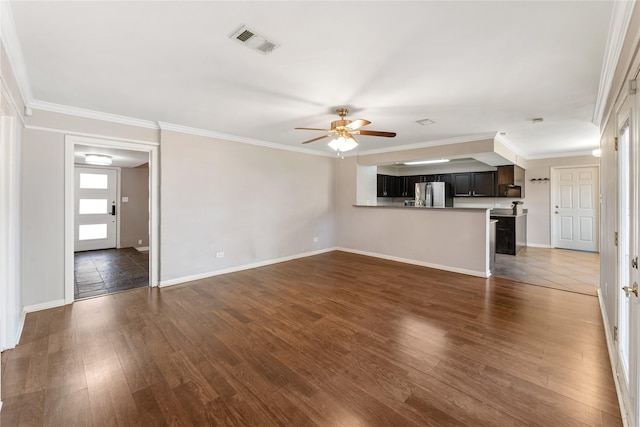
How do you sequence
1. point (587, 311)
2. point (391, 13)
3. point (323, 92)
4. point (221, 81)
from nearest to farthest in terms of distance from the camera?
point (391, 13) → point (221, 81) → point (323, 92) → point (587, 311)

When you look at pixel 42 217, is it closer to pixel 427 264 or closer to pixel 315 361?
pixel 315 361

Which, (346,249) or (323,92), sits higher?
(323,92)

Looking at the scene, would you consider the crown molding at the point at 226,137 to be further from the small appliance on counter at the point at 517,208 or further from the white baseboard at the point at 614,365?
the white baseboard at the point at 614,365

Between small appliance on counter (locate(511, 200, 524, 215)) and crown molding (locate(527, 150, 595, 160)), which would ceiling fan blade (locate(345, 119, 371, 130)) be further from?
crown molding (locate(527, 150, 595, 160))

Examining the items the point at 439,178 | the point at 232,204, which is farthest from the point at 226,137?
the point at 439,178

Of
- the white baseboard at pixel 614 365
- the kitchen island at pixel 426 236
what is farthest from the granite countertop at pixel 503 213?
the white baseboard at pixel 614 365

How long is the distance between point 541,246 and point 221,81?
28.0 ft

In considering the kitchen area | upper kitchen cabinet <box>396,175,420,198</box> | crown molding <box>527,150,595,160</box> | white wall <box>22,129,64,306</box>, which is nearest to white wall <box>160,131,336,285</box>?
white wall <box>22,129,64,306</box>

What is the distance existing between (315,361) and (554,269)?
5190 mm

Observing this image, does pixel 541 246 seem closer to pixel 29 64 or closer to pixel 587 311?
pixel 587 311

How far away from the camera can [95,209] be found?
711 cm

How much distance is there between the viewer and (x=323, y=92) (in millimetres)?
2961

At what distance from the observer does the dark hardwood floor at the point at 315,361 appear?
67.9 inches

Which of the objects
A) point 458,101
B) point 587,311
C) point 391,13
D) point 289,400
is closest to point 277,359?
point 289,400
